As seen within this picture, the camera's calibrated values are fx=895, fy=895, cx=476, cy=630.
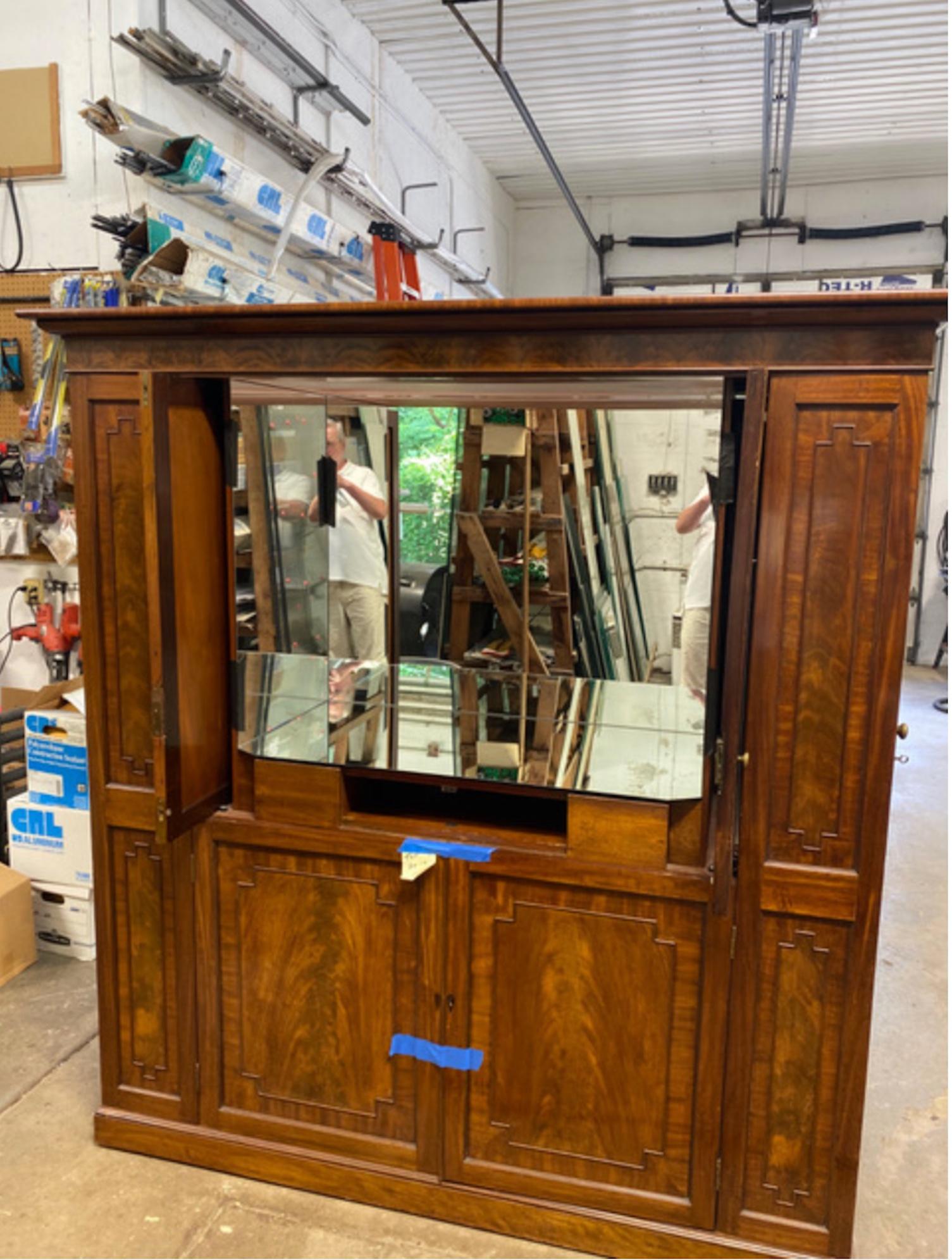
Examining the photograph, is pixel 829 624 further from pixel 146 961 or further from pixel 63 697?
pixel 63 697

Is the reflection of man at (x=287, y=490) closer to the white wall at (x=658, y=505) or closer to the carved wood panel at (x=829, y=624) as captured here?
the white wall at (x=658, y=505)

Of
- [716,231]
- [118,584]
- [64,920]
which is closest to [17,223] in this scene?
[118,584]

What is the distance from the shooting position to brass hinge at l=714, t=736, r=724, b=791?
5.03 ft

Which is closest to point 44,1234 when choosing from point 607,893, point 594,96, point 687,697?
point 607,893

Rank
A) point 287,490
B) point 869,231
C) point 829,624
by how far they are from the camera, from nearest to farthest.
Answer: point 829,624
point 287,490
point 869,231

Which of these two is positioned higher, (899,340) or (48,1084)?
(899,340)

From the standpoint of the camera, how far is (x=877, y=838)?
1.49m

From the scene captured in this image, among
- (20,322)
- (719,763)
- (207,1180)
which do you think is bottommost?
(207,1180)

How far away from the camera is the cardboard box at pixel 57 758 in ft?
9.09

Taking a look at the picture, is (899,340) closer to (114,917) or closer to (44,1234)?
(114,917)

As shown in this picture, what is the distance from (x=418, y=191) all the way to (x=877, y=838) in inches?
172

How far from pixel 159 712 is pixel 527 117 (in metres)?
3.87

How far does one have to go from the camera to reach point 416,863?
5.63 feet

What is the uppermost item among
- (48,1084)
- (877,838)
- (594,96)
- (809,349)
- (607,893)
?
(594,96)
